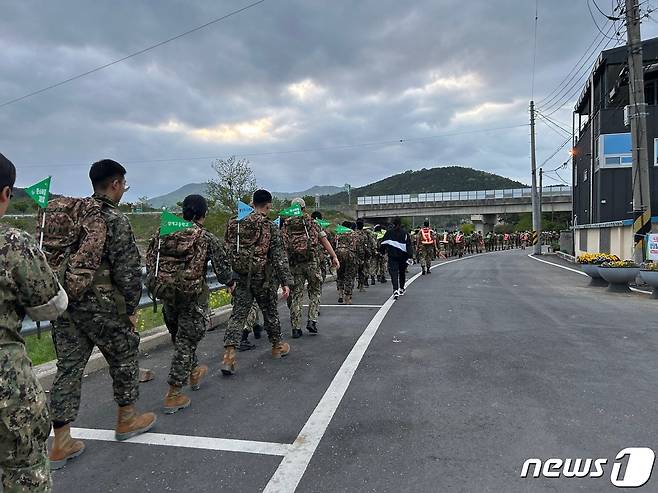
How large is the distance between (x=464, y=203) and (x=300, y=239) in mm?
53458

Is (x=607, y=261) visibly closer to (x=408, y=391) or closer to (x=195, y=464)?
(x=408, y=391)

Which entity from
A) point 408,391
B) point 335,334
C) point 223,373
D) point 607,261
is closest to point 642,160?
point 607,261

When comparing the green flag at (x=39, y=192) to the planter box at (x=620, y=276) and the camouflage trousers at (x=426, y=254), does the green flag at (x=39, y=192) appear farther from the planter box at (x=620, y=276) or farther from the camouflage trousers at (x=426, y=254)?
the camouflage trousers at (x=426, y=254)

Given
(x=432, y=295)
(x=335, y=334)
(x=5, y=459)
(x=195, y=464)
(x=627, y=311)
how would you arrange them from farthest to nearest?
(x=432, y=295), (x=627, y=311), (x=335, y=334), (x=195, y=464), (x=5, y=459)

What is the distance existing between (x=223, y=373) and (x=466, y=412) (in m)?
2.58

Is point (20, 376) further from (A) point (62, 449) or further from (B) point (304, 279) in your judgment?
(B) point (304, 279)

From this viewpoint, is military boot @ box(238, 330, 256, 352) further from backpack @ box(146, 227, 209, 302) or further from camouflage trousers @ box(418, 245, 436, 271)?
camouflage trousers @ box(418, 245, 436, 271)

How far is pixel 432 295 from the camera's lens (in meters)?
10.9

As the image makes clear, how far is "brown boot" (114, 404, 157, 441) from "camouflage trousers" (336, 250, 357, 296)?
6629mm

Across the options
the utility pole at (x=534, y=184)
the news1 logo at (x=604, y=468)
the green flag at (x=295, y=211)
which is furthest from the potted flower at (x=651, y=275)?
the utility pole at (x=534, y=184)

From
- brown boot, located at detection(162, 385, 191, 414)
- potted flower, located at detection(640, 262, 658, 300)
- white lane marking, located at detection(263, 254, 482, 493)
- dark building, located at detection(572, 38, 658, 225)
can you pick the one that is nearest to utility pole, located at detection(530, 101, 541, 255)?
dark building, located at detection(572, 38, 658, 225)

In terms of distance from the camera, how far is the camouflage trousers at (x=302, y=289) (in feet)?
22.2

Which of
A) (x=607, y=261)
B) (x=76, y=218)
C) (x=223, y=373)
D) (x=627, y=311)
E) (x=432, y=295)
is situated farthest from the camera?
(x=607, y=261)

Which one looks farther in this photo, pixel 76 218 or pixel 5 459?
pixel 76 218
